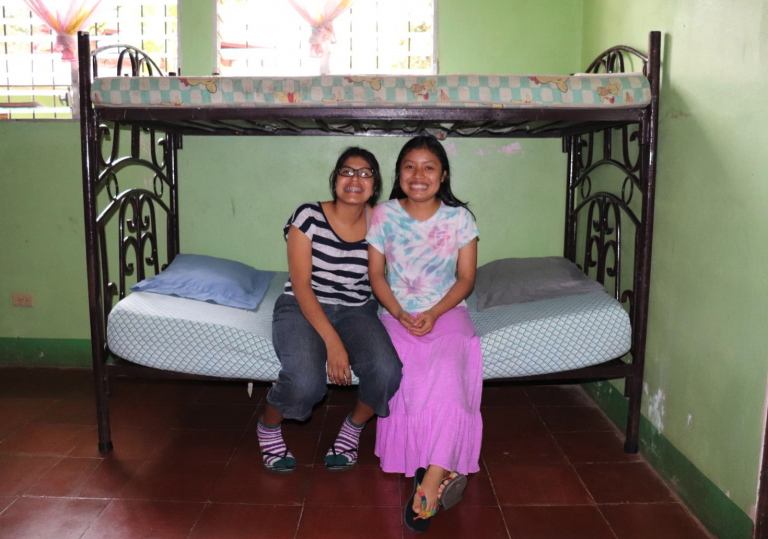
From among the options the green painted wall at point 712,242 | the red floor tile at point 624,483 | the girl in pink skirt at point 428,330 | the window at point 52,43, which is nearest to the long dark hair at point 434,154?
the girl in pink skirt at point 428,330

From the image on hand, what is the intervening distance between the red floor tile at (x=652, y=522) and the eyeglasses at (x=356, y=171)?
1.50m

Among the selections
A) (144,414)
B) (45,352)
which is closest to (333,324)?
(144,414)

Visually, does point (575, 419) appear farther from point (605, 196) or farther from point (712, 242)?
point (712, 242)

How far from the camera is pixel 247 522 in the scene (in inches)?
83.0

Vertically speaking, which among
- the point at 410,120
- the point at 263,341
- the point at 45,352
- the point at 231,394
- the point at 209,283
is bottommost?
the point at 231,394

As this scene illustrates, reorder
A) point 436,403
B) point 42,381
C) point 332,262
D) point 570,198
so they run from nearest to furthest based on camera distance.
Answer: point 436,403 < point 332,262 < point 42,381 < point 570,198

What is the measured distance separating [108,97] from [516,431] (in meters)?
2.22

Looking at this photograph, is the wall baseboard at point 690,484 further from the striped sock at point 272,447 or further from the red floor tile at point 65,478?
the red floor tile at point 65,478

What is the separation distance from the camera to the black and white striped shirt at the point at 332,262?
253cm

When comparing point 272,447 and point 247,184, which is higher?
point 247,184

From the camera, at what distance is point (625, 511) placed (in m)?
2.19

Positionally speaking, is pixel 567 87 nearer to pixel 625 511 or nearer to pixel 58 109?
pixel 625 511

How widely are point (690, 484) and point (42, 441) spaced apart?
2598 mm

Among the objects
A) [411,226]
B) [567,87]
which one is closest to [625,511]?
[411,226]
